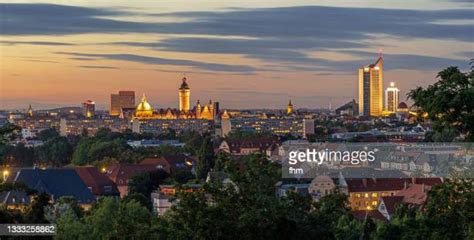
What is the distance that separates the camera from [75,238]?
18.1 meters

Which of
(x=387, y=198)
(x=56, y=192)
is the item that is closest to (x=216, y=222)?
(x=387, y=198)

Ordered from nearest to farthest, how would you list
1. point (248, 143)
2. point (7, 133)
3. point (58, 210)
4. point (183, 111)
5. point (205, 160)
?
point (7, 133)
point (58, 210)
point (205, 160)
point (248, 143)
point (183, 111)

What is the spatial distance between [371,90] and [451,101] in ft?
425

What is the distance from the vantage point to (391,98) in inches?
5364

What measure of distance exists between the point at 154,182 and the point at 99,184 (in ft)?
7.59

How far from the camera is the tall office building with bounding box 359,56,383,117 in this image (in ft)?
442

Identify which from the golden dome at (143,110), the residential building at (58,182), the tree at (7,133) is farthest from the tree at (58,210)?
the golden dome at (143,110)

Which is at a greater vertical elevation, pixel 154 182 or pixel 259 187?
pixel 259 187

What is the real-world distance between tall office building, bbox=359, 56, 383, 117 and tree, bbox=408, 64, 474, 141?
125735 millimetres

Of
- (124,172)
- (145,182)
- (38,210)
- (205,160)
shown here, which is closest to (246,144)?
(124,172)

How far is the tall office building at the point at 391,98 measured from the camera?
135625mm

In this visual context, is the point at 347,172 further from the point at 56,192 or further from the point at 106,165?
the point at 106,165

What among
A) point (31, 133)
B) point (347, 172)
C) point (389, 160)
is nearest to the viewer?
point (347, 172)

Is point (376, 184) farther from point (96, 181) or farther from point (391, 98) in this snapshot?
point (391, 98)
